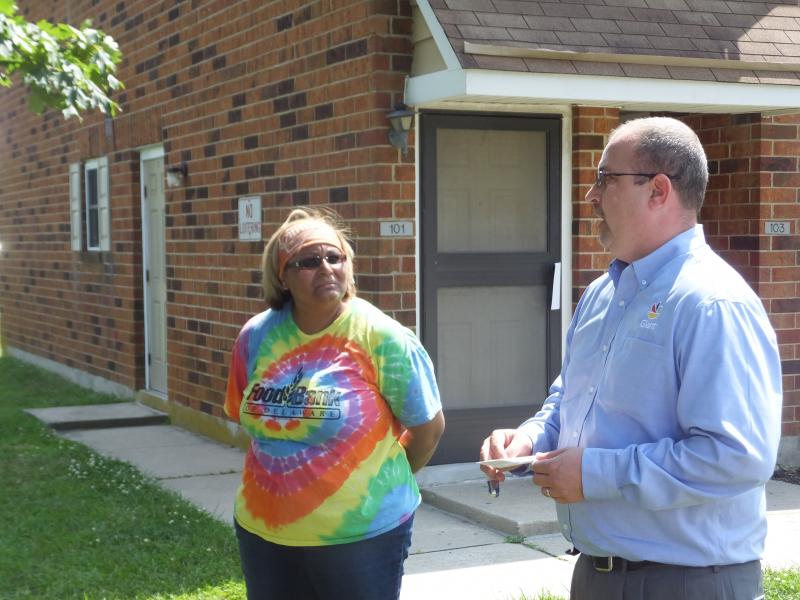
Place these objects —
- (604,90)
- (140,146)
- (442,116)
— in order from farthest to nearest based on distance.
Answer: (140,146) < (442,116) < (604,90)

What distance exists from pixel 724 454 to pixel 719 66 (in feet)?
16.6

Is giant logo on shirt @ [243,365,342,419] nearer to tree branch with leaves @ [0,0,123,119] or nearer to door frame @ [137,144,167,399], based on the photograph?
tree branch with leaves @ [0,0,123,119]

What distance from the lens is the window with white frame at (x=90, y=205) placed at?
1216 cm

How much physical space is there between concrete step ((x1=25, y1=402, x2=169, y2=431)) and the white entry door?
41cm

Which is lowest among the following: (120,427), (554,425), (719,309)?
(120,427)

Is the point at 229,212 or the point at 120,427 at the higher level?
the point at 229,212

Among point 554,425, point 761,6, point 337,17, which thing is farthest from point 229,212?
point 554,425

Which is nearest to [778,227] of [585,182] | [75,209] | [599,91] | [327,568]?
[585,182]

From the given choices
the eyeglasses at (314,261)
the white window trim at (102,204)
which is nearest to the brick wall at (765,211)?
the eyeglasses at (314,261)

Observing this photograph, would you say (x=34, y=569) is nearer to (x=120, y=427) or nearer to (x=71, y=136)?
(x=120, y=427)

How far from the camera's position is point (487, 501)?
6773mm

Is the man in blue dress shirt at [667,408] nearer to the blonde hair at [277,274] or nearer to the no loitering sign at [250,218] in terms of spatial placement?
the blonde hair at [277,274]

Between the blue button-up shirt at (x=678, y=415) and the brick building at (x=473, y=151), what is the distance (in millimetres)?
3738

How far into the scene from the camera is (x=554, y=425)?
3061mm
